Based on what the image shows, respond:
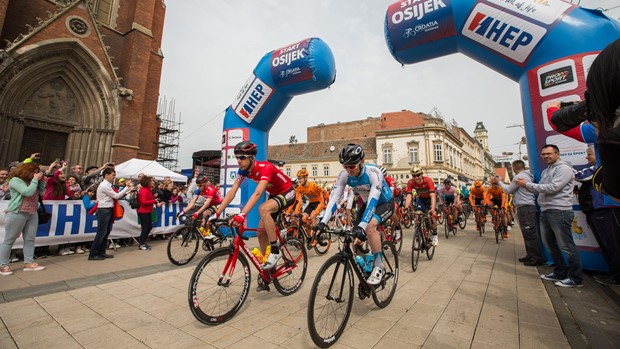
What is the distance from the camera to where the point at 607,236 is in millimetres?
4324

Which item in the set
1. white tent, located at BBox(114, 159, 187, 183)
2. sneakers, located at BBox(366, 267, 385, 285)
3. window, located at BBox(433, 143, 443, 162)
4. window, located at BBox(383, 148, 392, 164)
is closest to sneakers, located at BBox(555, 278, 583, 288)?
sneakers, located at BBox(366, 267, 385, 285)

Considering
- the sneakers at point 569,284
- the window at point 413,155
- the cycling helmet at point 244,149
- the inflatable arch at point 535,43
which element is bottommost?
the sneakers at point 569,284

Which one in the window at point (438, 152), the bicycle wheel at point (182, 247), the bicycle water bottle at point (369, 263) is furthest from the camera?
the window at point (438, 152)

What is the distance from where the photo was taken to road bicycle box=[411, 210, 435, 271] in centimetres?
546

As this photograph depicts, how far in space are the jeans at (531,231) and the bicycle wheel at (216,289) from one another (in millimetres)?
6131

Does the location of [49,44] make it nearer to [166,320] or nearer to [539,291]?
[166,320]

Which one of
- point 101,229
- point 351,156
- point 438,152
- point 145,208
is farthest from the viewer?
point 438,152

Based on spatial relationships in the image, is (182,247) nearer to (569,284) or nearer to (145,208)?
(145,208)

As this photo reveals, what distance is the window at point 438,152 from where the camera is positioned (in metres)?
39.8

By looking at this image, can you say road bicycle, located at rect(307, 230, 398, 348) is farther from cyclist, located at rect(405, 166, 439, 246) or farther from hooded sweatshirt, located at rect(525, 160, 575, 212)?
cyclist, located at rect(405, 166, 439, 246)

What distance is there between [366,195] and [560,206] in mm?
3338

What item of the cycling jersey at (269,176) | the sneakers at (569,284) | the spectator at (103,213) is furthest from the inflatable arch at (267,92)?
the sneakers at (569,284)

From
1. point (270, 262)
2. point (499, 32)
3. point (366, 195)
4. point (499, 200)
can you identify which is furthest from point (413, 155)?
point (270, 262)

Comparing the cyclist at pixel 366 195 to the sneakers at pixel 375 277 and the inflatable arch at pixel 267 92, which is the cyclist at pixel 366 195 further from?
the inflatable arch at pixel 267 92
